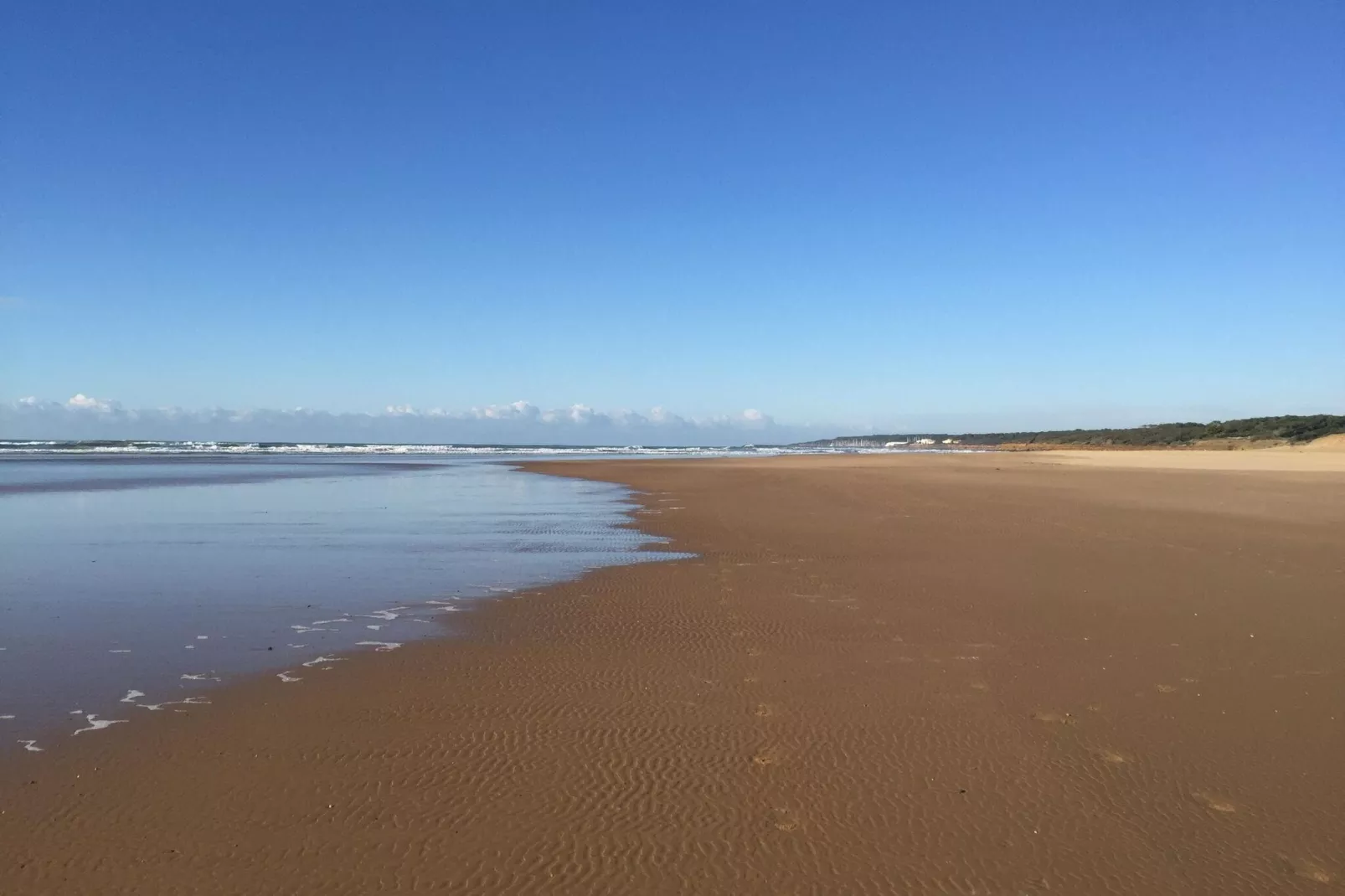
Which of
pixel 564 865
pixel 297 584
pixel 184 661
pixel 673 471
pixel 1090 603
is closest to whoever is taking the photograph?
pixel 564 865

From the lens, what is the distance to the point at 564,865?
4.46 metres

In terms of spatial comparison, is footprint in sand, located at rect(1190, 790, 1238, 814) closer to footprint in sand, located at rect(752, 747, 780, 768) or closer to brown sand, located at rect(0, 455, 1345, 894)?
brown sand, located at rect(0, 455, 1345, 894)

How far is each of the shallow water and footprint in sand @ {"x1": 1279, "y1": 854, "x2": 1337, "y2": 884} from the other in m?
7.87

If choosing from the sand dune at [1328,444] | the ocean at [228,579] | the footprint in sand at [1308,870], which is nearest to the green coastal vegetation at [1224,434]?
the sand dune at [1328,444]

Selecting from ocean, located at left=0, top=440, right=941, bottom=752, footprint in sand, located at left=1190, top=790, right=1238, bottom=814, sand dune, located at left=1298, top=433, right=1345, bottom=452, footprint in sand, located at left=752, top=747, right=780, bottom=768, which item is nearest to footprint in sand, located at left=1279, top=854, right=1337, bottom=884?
footprint in sand, located at left=1190, top=790, right=1238, bottom=814

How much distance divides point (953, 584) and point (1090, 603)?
193 centimetres

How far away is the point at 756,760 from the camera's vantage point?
5.80 metres

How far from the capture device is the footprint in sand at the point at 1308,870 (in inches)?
172

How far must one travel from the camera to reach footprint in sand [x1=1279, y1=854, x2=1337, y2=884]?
438 cm

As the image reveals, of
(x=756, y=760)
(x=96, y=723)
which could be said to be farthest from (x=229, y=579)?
(x=756, y=760)

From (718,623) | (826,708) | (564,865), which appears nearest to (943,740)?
(826,708)

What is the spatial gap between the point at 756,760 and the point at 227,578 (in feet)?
32.5

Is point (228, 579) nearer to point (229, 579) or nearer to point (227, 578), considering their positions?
point (229, 579)

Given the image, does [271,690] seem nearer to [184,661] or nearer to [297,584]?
[184,661]
